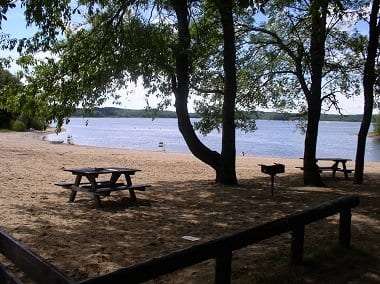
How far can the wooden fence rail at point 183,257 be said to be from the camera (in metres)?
3.24

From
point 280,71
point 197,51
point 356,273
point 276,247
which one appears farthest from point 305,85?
point 356,273

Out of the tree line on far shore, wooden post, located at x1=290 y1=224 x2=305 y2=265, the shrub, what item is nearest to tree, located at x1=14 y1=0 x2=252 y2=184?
the tree line on far shore

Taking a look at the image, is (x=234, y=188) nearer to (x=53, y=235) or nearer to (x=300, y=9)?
(x=300, y=9)

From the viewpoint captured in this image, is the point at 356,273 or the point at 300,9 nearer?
the point at 356,273

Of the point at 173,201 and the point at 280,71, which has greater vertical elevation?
the point at 280,71

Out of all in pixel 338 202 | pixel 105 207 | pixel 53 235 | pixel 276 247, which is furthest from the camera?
pixel 105 207

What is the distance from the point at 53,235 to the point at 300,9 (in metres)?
9.41

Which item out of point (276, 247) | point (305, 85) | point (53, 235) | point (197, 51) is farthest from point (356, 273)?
point (305, 85)

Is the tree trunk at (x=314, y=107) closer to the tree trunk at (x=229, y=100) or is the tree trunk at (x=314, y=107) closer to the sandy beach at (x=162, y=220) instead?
the sandy beach at (x=162, y=220)

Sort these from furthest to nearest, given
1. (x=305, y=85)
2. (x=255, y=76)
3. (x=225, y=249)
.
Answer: (x=255, y=76)
(x=305, y=85)
(x=225, y=249)

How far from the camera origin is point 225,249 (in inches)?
179

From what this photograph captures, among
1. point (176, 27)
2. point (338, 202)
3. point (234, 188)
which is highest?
point (176, 27)

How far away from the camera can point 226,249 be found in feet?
14.9

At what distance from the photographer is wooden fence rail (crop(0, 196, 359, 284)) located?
3.24 meters
